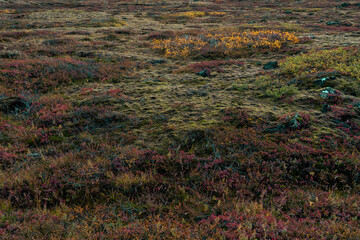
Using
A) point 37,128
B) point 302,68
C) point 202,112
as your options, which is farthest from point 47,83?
point 302,68

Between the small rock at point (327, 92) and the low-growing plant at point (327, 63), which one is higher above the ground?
the low-growing plant at point (327, 63)

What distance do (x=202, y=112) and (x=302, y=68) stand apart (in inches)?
284

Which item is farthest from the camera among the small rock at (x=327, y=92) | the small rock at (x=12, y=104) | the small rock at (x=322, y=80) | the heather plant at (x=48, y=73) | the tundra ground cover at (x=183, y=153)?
the heather plant at (x=48, y=73)

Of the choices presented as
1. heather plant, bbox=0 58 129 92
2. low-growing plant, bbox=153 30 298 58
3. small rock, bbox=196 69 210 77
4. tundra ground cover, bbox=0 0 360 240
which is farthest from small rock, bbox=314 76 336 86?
heather plant, bbox=0 58 129 92

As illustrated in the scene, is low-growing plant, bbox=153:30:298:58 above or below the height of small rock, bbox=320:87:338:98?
above

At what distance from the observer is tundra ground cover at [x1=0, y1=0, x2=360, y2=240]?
13.8ft

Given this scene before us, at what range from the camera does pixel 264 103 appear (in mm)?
8953

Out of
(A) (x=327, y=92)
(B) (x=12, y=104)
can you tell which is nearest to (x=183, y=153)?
(A) (x=327, y=92)

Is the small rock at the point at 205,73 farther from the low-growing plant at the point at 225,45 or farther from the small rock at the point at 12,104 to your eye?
the small rock at the point at 12,104

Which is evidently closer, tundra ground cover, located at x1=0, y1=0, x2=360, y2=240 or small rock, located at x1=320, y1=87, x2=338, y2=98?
tundra ground cover, located at x1=0, y1=0, x2=360, y2=240

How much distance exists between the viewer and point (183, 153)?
6.15m

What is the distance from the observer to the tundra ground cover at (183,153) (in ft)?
13.8

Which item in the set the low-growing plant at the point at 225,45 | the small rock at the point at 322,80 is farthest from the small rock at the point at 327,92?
the low-growing plant at the point at 225,45

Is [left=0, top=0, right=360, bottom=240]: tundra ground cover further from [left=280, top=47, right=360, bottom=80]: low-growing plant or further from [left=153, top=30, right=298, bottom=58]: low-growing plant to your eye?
[left=153, top=30, right=298, bottom=58]: low-growing plant
